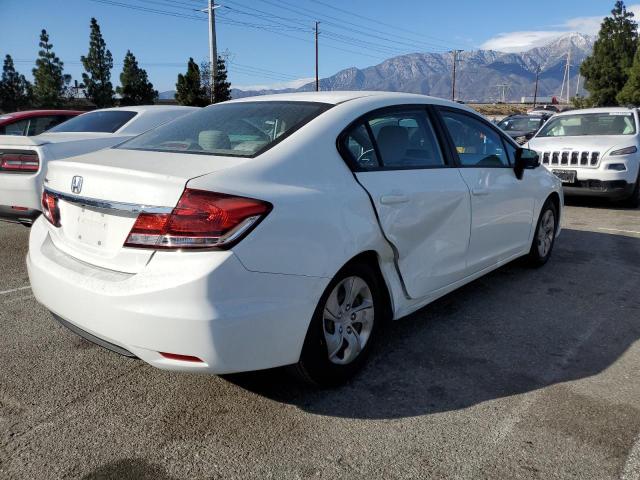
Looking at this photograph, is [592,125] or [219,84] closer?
[592,125]

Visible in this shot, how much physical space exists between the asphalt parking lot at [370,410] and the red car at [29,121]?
5.56 m

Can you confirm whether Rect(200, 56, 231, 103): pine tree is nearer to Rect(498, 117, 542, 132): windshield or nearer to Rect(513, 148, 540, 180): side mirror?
Rect(498, 117, 542, 132): windshield

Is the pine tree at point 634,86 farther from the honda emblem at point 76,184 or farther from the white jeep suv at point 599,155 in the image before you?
the honda emblem at point 76,184

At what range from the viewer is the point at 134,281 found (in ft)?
7.63

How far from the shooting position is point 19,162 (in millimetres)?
5633

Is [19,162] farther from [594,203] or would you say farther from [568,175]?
[594,203]

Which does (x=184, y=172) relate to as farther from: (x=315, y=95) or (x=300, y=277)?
(x=315, y=95)

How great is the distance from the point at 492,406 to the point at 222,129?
6.72 ft

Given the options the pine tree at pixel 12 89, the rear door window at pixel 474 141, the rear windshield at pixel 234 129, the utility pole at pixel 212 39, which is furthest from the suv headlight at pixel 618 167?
the pine tree at pixel 12 89

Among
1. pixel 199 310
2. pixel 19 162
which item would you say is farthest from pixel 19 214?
pixel 199 310

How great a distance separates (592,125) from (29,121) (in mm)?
9576

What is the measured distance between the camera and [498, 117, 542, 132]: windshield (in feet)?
52.5

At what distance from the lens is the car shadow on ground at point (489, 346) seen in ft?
9.30

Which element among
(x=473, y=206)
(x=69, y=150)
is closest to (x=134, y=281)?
(x=473, y=206)
